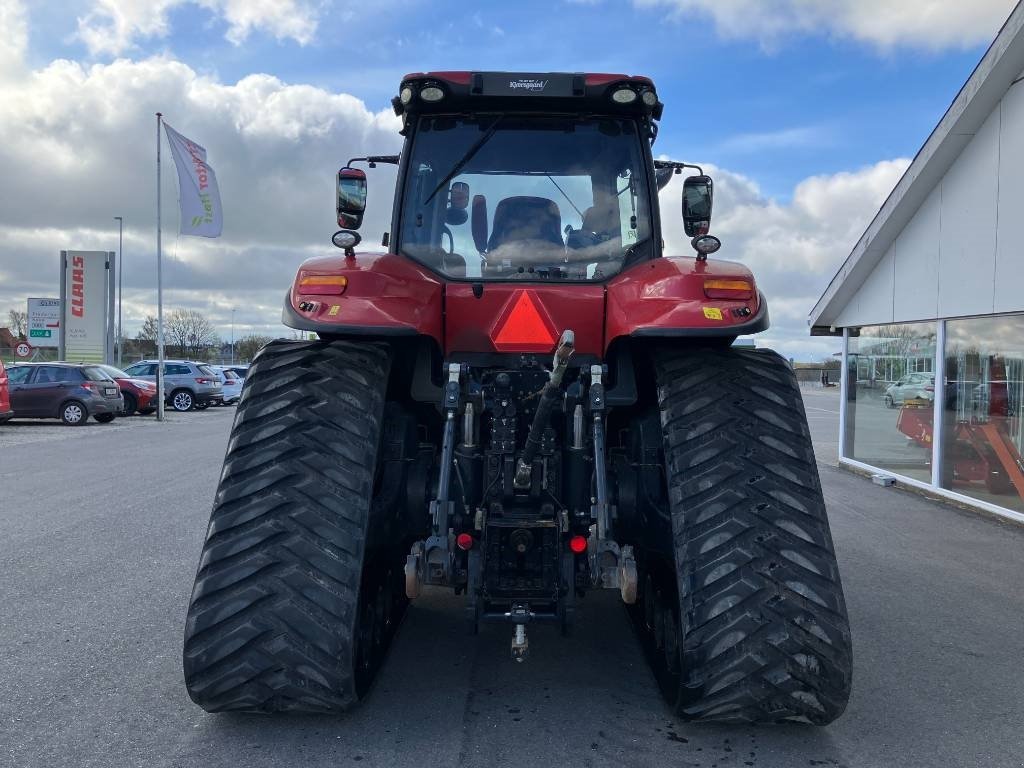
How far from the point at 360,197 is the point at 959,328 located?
8.87 meters

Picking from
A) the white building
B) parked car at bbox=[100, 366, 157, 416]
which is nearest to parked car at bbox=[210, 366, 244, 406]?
parked car at bbox=[100, 366, 157, 416]

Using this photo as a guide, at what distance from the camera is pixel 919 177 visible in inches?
432

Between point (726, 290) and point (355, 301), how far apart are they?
1.49 m

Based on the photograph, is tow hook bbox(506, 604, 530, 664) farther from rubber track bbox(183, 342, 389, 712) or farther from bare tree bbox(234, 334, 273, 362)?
bare tree bbox(234, 334, 273, 362)

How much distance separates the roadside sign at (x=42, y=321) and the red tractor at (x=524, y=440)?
117 feet

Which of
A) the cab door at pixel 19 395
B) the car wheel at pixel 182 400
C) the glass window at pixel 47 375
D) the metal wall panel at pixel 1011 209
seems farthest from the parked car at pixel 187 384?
the metal wall panel at pixel 1011 209

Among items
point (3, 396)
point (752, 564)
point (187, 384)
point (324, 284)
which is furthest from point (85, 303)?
point (752, 564)

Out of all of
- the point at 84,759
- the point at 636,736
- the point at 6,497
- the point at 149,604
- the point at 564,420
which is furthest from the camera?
the point at 6,497

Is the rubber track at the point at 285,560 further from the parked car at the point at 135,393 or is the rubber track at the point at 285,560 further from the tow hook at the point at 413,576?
the parked car at the point at 135,393

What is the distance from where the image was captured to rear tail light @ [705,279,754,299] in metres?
3.38

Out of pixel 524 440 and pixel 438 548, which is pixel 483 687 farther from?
pixel 524 440

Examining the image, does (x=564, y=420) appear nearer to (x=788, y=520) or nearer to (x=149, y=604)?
(x=788, y=520)

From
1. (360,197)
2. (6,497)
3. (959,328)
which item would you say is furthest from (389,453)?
(959,328)

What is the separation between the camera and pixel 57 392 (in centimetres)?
2016
